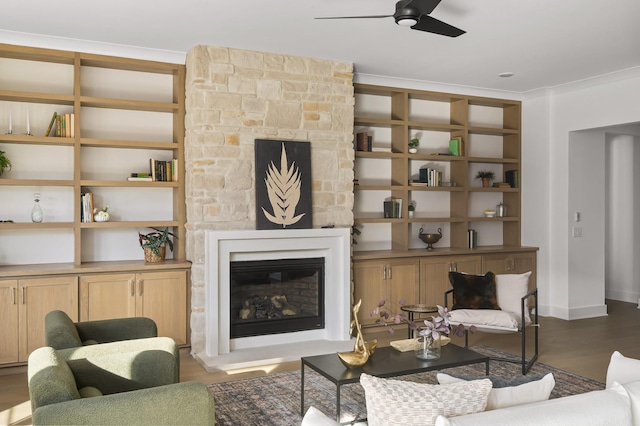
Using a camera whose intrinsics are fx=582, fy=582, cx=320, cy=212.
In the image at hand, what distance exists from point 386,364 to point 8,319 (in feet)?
10.3

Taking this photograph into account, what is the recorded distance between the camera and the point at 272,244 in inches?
218

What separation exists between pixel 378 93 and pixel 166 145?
2615 millimetres

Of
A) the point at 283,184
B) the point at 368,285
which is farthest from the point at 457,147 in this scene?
the point at 283,184

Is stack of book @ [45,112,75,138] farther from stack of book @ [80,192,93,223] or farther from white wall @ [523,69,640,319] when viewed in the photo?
white wall @ [523,69,640,319]

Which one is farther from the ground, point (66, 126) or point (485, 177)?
point (66, 126)

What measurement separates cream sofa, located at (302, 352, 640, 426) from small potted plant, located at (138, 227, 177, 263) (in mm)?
3833

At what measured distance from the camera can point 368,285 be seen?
6.29 m

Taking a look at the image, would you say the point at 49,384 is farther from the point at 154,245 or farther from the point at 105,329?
the point at 154,245

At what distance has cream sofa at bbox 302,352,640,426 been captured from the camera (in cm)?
180

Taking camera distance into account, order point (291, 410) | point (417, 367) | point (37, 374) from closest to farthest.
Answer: point (37, 374) → point (417, 367) → point (291, 410)

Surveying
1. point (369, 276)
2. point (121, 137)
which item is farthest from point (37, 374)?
point (369, 276)

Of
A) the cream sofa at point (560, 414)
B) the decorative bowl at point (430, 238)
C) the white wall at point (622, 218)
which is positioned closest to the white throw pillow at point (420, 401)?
the cream sofa at point (560, 414)

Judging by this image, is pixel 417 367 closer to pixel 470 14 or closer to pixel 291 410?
pixel 291 410

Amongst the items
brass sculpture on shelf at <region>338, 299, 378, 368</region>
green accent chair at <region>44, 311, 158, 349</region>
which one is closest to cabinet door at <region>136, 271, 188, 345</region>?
green accent chair at <region>44, 311, 158, 349</region>
